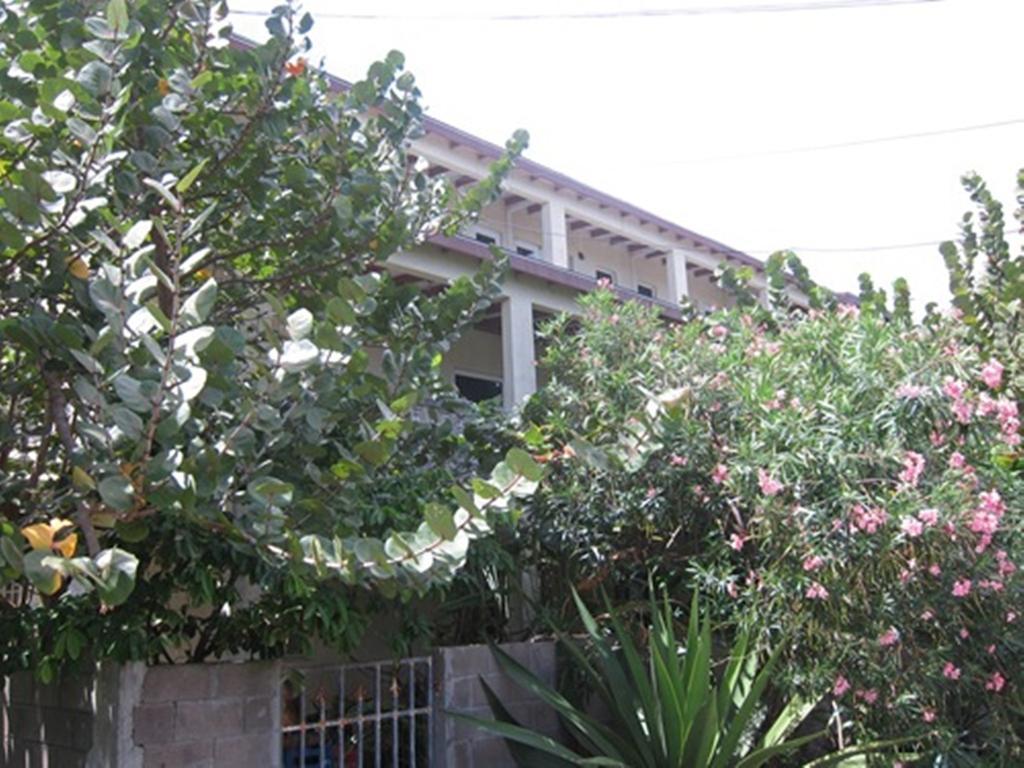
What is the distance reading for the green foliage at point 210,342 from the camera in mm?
2877

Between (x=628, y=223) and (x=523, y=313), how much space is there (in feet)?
22.4

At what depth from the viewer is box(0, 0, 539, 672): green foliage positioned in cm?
288

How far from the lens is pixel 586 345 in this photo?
731cm

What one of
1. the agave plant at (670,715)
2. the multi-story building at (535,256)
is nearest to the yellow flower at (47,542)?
the agave plant at (670,715)

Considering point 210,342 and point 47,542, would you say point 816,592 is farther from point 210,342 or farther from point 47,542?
point 47,542

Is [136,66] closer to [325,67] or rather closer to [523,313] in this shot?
[325,67]

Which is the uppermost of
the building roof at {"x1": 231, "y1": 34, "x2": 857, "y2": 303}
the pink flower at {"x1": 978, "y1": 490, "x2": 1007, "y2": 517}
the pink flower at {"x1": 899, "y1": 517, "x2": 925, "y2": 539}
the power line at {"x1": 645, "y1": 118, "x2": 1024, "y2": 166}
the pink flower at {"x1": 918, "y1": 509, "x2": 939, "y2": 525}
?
the building roof at {"x1": 231, "y1": 34, "x2": 857, "y2": 303}

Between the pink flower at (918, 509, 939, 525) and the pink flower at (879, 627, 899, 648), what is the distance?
0.59m

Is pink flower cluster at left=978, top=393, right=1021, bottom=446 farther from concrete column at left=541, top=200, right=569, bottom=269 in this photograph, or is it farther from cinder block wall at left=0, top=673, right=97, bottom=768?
concrete column at left=541, top=200, right=569, bottom=269

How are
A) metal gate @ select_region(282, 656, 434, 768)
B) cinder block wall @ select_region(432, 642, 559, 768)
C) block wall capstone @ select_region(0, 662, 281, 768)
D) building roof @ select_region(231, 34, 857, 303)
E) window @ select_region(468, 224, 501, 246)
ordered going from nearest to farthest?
block wall capstone @ select_region(0, 662, 281, 768), metal gate @ select_region(282, 656, 434, 768), cinder block wall @ select_region(432, 642, 559, 768), building roof @ select_region(231, 34, 857, 303), window @ select_region(468, 224, 501, 246)

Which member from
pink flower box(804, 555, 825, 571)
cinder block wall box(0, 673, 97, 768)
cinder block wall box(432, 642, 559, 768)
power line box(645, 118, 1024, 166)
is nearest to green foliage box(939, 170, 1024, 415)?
power line box(645, 118, 1024, 166)

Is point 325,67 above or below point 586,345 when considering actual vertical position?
above

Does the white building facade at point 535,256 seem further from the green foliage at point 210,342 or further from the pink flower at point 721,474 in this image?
the green foliage at point 210,342

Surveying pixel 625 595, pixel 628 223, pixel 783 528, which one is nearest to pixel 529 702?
pixel 625 595
